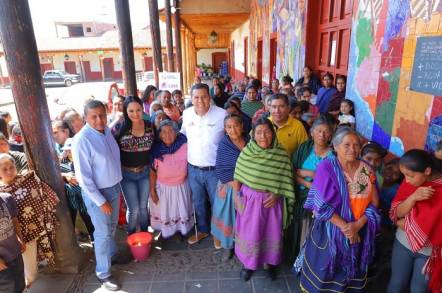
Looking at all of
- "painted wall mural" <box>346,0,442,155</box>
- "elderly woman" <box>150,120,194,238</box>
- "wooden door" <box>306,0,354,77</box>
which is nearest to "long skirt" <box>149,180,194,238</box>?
"elderly woman" <box>150,120,194,238</box>

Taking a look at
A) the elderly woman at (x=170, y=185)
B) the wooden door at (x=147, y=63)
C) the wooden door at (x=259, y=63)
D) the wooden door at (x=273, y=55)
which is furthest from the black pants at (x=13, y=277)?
the wooden door at (x=147, y=63)

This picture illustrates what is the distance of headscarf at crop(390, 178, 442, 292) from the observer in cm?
188

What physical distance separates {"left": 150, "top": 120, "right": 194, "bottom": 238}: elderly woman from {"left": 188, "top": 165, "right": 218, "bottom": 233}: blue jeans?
0.34ft

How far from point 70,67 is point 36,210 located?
32.6m

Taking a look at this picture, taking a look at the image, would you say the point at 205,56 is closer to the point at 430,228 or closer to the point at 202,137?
the point at 202,137

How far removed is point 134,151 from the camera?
3.03 meters

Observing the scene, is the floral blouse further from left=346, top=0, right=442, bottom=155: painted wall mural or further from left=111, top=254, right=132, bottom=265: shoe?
left=346, top=0, right=442, bottom=155: painted wall mural

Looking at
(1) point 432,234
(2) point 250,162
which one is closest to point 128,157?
(2) point 250,162

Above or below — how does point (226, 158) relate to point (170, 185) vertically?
above

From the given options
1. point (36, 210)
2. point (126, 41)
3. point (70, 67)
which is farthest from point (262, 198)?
point (70, 67)

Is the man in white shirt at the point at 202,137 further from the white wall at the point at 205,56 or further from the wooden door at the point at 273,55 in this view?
the white wall at the point at 205,56

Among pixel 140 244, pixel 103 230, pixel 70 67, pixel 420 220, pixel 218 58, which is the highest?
pixel 218 58

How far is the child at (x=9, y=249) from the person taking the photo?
2.22m

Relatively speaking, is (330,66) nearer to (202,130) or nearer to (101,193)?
→ (202,130)
